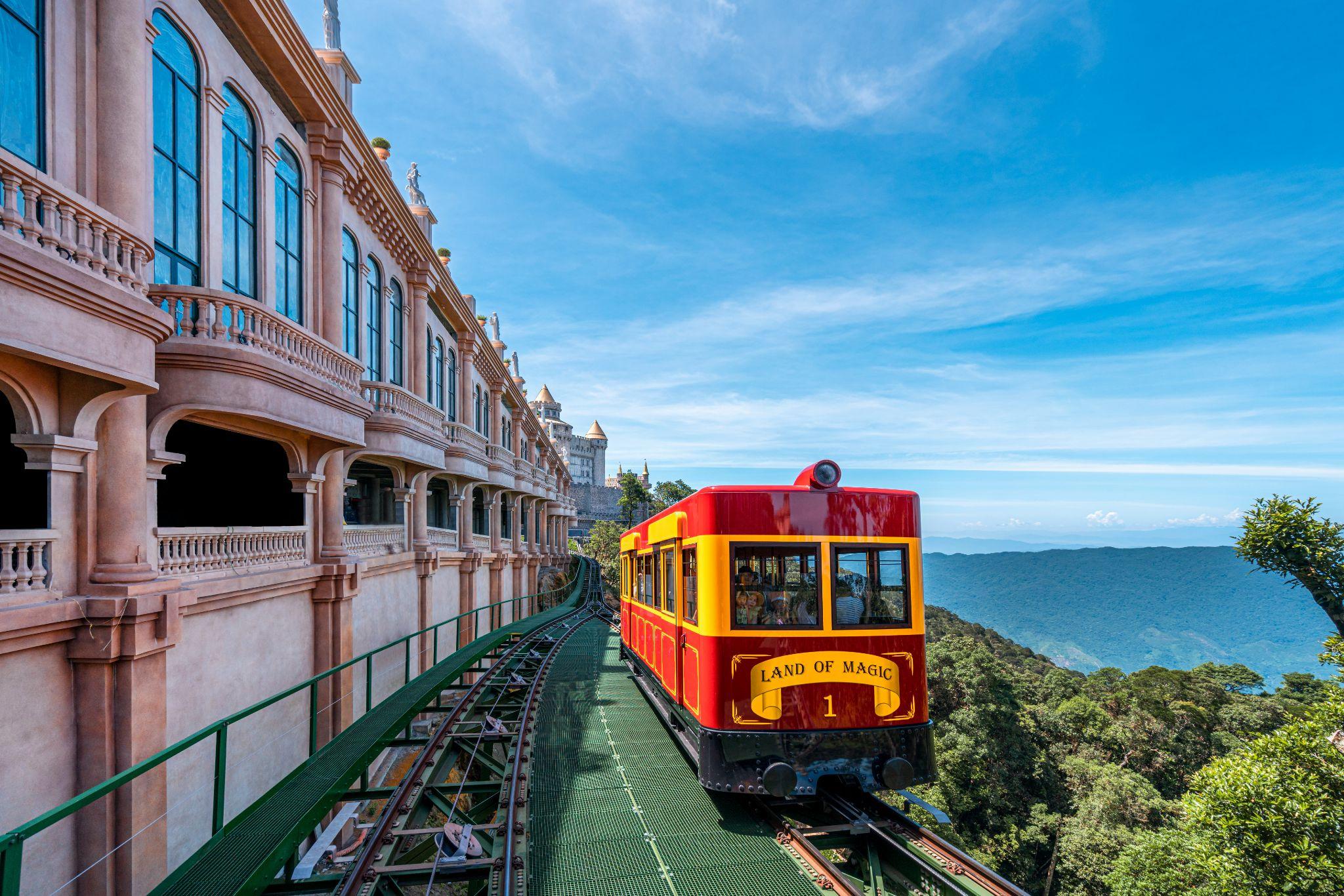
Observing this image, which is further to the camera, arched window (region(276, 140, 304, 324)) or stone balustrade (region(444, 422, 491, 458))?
stone balustrade (region(444, 422, 491, 458))

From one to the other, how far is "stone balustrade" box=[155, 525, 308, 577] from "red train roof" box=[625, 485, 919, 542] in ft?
19.7

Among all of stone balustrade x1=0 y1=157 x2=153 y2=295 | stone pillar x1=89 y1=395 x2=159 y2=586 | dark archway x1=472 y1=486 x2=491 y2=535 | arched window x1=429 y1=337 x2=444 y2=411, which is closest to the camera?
stone balustrade x1=0 y1=157 x2=153 y2=295

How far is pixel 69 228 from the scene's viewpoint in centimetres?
580

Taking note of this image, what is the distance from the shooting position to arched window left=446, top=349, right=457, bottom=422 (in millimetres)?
22328

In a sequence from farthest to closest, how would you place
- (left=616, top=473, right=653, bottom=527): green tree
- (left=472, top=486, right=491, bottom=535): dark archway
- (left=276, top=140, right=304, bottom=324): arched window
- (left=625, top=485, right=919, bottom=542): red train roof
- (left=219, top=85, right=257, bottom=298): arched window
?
1. (left=616, top=473, right=653, bottom=527): green tree
2. (left=472, top=486, right=491, bottom=535): dark archway
3. (left=276, top=140, right=304, bottom=324): arched window
4. (left=219, top=85, right=257, bottom=298): arched window
5. (left=625, top=485, right=919, bottom=542): red train roof

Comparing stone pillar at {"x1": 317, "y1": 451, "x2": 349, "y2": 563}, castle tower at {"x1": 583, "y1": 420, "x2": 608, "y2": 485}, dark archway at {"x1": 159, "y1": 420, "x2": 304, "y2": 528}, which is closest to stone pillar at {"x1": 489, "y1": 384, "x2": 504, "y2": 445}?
dark archway at {"x1": 159, "y1": 420, "x2": 304, "y2": 528}

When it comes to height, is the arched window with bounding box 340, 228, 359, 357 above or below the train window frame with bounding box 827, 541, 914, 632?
above

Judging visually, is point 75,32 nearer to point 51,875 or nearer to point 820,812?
point 51,875

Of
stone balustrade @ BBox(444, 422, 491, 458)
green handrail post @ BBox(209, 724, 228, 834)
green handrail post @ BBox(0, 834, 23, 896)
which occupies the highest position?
stone balustrade @ BBox(444, 422, 491, 458)

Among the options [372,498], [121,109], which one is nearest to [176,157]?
[121,109]

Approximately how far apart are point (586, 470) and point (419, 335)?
117 meters

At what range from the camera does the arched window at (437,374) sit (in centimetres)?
2000

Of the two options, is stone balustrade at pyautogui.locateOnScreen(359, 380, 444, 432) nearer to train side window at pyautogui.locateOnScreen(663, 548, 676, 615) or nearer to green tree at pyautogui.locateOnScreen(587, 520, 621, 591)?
train side window at pyautogui.locateOnScreen(663, 548, 676, 615)

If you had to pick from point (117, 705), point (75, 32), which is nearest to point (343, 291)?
point (75, 32)
